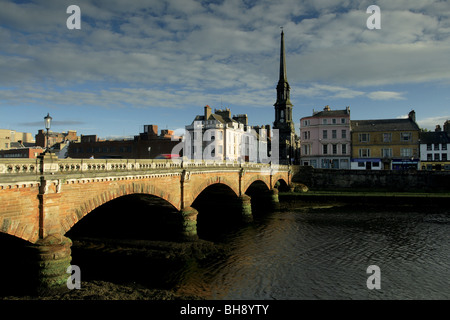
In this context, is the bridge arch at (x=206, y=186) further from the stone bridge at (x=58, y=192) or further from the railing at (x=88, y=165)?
the stone bridge at (x=58, y=192)

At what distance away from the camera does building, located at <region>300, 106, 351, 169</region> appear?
76.9 meters

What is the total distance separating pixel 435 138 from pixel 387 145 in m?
11.2

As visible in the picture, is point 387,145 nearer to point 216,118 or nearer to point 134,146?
point 216,118

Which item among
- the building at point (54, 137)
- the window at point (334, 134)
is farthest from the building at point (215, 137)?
the building at point (54, 137)

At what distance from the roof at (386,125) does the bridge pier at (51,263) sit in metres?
74.0

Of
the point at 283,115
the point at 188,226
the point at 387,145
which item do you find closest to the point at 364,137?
the point at 387,145

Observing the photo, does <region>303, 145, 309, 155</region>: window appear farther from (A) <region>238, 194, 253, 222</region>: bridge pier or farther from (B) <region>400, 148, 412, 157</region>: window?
(A) <region>238, 194, 253, 222</region>: bridge pier

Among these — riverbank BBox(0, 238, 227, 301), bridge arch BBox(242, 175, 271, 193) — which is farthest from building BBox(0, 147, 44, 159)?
riverbank BBox(0, 238, 227, 301)

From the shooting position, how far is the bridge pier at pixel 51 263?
52.5 feet

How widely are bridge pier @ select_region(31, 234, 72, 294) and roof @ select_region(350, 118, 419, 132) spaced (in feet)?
243

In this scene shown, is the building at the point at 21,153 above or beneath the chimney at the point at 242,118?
beneath

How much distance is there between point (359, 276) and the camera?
22.0 meters
